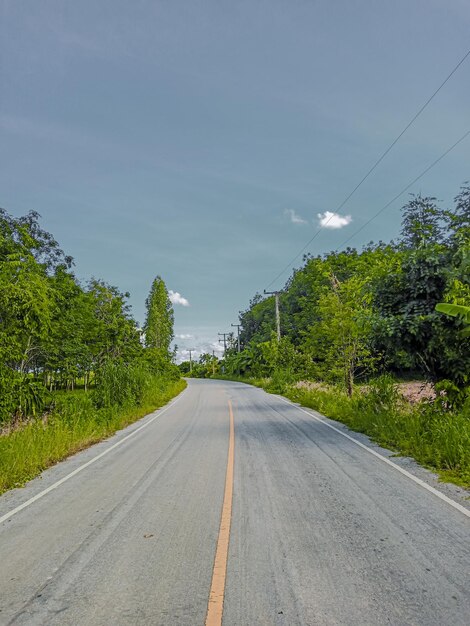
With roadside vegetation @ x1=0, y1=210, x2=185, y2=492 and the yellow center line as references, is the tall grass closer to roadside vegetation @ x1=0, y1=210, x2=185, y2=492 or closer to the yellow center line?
the yellow center line

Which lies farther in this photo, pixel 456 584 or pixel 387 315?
pixel 387 315

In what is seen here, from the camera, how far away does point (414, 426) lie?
9.33 m

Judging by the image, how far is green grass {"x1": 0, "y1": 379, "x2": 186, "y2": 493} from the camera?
299 inches

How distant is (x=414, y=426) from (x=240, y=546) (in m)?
6.52

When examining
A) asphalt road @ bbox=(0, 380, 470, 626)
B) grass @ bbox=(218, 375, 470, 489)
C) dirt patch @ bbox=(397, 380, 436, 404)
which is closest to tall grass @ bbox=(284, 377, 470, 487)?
grass @ bbox=(218, 375, 470, 489)

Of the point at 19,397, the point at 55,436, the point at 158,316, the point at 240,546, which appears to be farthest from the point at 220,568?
the point at 158,316

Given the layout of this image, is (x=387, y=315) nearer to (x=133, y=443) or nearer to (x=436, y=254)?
(x=436, y=254)

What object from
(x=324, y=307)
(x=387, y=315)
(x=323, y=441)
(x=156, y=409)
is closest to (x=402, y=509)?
(x=323, y=441)

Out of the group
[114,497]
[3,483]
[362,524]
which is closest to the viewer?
[362,524]

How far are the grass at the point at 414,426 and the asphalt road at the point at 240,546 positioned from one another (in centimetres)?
87

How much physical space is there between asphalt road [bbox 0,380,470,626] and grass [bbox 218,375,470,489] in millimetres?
871

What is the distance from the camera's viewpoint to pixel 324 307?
17516 millimetres

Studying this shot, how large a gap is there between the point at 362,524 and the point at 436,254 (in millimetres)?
7455

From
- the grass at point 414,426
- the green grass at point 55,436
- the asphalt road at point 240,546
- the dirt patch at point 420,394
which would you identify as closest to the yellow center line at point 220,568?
the asphalt road at point 240,546
